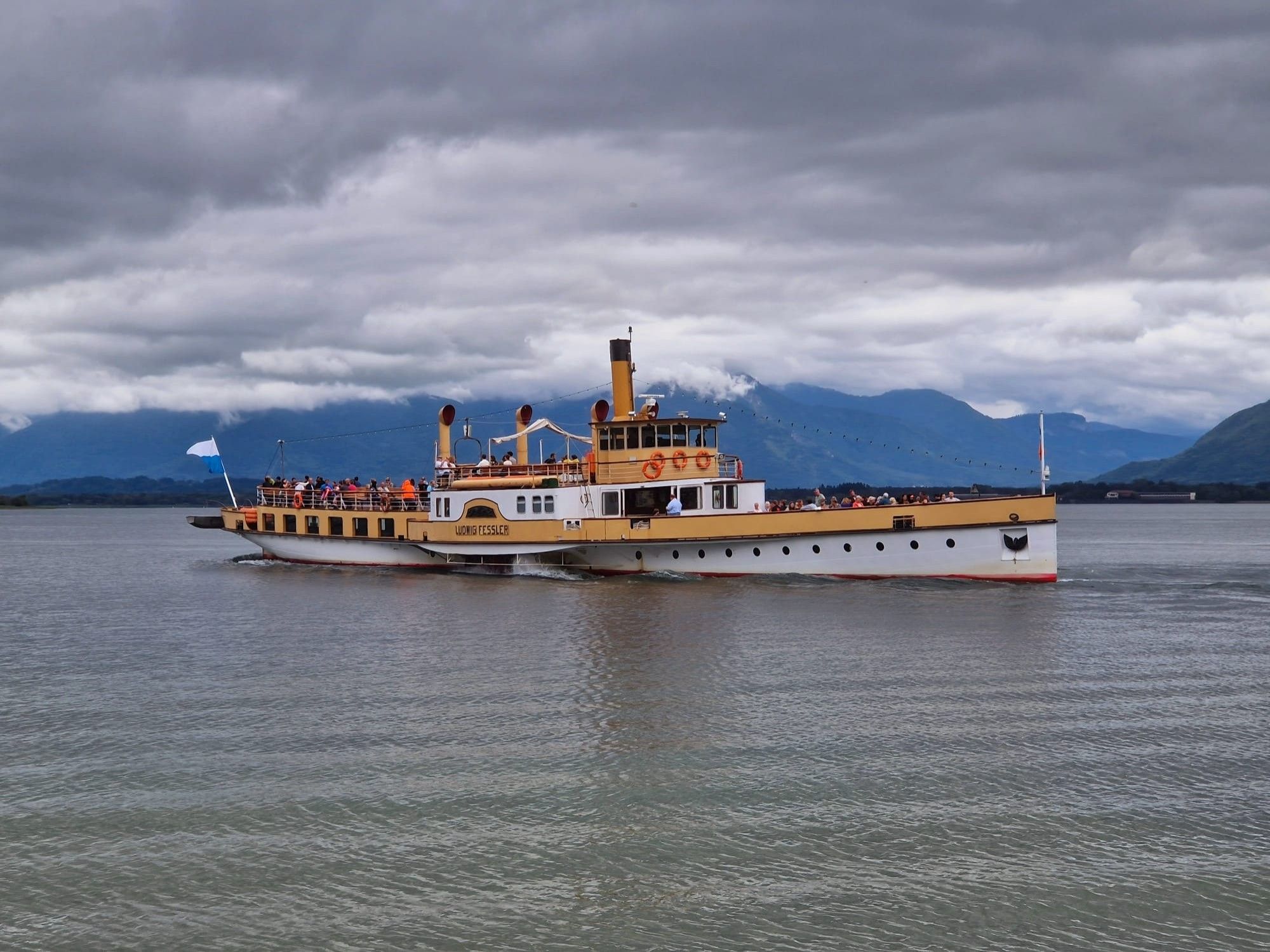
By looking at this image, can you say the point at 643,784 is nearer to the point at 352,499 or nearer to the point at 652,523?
the point at 652,523

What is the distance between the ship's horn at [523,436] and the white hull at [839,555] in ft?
19.1

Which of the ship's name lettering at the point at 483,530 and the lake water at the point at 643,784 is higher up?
the ship's name lettering at the point at 483,530

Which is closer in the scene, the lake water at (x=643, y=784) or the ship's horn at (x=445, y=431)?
the lake water at (x=643, y=784)

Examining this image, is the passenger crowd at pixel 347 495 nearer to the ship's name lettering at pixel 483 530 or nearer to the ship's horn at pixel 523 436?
the ship's name lettering at pixel 483 530

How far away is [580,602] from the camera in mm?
43125

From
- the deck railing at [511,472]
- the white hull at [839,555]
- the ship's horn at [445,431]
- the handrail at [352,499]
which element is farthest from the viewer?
the handrail at [352,499]

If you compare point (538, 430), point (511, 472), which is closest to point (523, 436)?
point (538, 430)

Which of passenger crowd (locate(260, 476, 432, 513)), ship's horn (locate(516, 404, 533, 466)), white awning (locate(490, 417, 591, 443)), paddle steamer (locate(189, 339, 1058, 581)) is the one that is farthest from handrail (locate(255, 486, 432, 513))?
ship's horn (locate(516, 404, 533, 466))

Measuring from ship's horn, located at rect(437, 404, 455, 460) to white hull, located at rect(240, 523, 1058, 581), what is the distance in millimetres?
4962

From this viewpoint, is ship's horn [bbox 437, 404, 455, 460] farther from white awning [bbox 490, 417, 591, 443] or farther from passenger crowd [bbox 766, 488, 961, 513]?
passenger crowd [bbox 766, 488, 961, 513]

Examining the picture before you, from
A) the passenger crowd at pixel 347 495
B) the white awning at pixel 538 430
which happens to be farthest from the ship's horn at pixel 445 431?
the white awning at pixel 538 430

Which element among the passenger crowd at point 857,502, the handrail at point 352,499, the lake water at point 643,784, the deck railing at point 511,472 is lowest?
the lake water at point 643,784

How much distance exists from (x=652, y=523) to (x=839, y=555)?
7389mm

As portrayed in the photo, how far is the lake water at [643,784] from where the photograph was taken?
14461 millimetres
